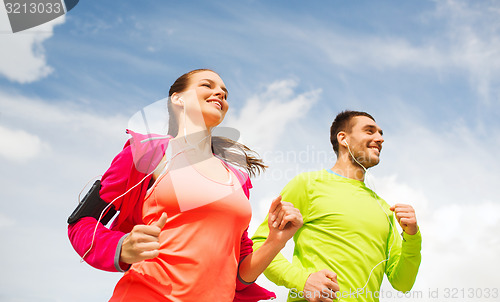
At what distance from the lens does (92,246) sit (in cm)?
185

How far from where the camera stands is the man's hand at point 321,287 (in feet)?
8.80

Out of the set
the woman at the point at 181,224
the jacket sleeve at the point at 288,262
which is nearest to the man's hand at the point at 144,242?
the woman at the point at 181,224

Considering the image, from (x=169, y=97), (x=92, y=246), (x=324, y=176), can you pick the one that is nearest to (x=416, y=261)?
(x=324, y=176)

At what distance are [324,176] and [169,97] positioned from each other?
160 centimetres

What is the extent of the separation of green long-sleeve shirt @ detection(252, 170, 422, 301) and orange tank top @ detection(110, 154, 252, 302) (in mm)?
1000

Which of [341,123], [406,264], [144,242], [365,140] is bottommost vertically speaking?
[406,264]

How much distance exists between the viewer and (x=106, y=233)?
1896 mm

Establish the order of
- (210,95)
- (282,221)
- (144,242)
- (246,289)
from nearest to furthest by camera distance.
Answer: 1. (144,242)
2. (282,221)
3. (246,289)
4. (210,95)

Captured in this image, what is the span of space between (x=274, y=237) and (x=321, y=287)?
2.33 ft

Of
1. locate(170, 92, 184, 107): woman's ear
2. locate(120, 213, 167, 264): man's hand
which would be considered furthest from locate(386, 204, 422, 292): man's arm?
locate(120, 213, 167, 264): man's hand

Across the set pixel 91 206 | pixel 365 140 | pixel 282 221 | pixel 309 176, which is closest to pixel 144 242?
pixel 91 206

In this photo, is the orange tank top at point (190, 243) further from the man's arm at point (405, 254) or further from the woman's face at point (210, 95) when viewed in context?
the man's arm at point (405, 254)

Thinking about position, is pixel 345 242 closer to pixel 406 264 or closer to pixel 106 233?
pixel 406 264

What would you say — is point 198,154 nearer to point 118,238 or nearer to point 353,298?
point 118,238
